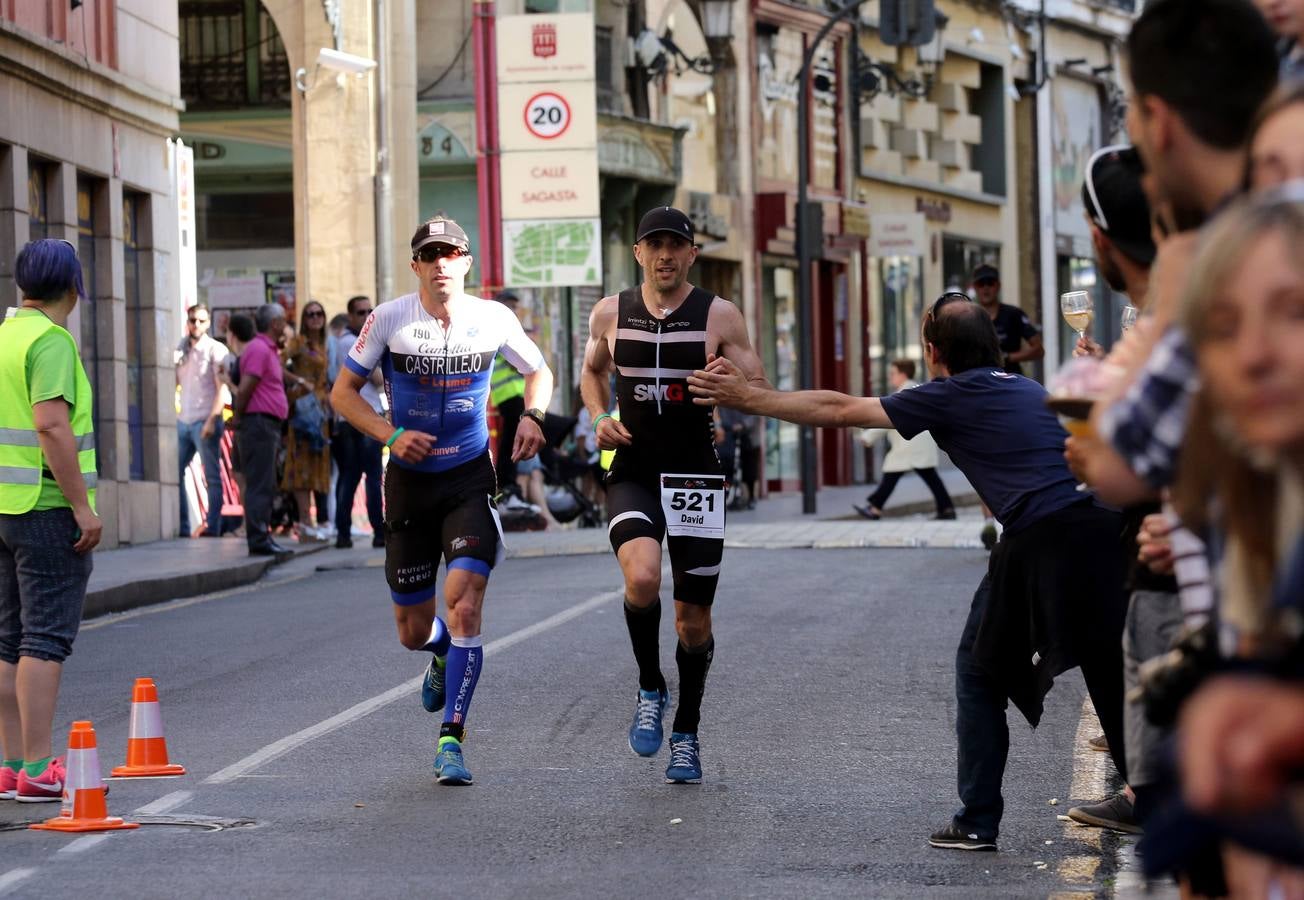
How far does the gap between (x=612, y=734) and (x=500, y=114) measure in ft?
57.3

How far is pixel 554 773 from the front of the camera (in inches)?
354

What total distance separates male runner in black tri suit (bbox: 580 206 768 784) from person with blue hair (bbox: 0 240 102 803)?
1.86 m

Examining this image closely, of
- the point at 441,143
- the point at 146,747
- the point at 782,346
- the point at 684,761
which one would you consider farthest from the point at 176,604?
the point at 782,346

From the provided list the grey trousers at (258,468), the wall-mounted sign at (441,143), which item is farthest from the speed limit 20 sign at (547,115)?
the grey trousers at (258,468)

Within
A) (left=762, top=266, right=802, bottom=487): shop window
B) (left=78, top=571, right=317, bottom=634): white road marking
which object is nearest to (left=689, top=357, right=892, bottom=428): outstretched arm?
(left=78, top=571, right=317, bottom=634): white road marking

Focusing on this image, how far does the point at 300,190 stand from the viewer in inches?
1217

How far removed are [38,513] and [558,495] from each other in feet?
54.6

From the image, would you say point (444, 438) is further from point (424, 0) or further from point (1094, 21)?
point (1094, 21)

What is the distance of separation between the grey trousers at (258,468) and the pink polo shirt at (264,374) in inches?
3.8

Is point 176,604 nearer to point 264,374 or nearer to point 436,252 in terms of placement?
point 264,374

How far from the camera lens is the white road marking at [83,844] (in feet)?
25.1

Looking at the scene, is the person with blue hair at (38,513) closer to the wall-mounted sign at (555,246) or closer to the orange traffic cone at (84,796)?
the orange traffic cone at (84,796)

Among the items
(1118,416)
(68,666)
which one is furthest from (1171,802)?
(68,666)

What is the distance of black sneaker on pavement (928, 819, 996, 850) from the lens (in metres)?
7.41
